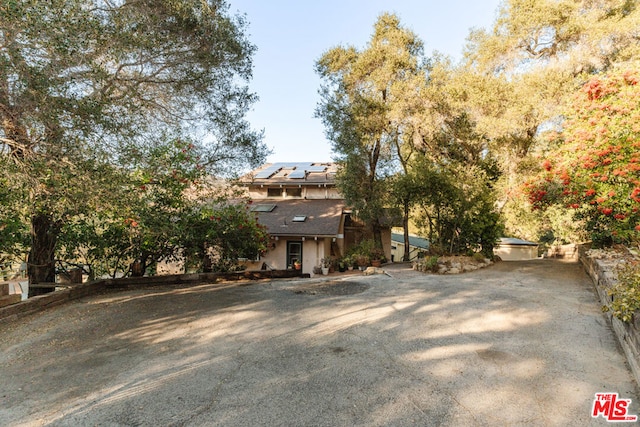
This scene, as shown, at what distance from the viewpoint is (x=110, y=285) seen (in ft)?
32.0

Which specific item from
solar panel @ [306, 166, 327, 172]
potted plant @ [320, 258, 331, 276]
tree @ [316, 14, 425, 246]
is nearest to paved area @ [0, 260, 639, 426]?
potted plant @ [320, 258, 331, 276]

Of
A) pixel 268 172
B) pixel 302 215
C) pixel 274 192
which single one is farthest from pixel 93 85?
pixel 268 172

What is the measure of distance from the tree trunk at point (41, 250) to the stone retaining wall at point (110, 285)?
84cm

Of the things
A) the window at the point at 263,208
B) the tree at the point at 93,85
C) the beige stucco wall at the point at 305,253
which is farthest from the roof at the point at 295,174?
the tree at the point at 93,85

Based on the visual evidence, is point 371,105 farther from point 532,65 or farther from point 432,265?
point 432,265

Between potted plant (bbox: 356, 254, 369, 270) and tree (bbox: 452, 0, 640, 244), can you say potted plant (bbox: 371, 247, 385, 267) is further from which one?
tree (bbox: 452, 0, 640, 244)

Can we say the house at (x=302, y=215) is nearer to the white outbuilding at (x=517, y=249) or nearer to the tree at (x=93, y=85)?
the tree at (x=93, y=85)

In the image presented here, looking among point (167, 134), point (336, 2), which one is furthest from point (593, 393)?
point (336, 2)

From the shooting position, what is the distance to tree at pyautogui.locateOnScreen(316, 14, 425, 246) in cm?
1512

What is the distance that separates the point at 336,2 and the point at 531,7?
320 inches

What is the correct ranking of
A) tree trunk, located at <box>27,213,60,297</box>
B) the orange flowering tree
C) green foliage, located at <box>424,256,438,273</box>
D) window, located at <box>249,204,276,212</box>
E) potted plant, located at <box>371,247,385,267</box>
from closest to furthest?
the orange flowering tree, tree trunk, located at <box>27,213,60,297</box>, green foliage, located at <box>424,256,438,273</box>, potted plant, located at <box>371,247,385,267</box>, window, located at <box>249,204,276,212</box>

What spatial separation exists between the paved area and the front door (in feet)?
26.1

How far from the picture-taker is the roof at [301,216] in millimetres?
15168

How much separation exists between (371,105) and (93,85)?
11.4 metres
